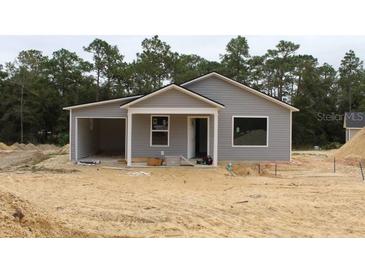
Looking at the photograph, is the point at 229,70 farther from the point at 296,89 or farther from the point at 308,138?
the point at 308,138

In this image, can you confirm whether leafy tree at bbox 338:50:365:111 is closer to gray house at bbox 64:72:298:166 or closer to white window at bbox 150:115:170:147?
gray house at bbox 64:72:298:166

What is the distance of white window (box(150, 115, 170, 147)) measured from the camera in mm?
19516

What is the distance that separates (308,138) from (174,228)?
41694 mm

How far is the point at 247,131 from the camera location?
1995 centimetres

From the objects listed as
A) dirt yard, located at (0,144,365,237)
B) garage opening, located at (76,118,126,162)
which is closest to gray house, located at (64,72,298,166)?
garage opening, located at (76,118,126,162)

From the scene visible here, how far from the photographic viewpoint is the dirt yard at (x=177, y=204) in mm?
6719

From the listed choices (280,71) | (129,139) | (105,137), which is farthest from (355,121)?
(129,139)

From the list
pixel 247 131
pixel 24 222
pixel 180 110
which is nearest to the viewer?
pixel 24 222

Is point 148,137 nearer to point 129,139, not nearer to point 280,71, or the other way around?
point 129,139

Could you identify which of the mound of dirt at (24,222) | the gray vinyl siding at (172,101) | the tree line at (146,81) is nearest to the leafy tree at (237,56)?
the tree line at (146,81)

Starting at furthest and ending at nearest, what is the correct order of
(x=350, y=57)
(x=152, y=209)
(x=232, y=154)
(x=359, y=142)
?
(x=350, y=57) < (x=359, y=142) < (x=232, y=154) < (x=152, y=209)

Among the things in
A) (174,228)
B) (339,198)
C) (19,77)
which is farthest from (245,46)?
(174,228)

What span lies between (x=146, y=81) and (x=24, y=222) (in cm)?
4252

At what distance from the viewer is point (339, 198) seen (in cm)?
1055
